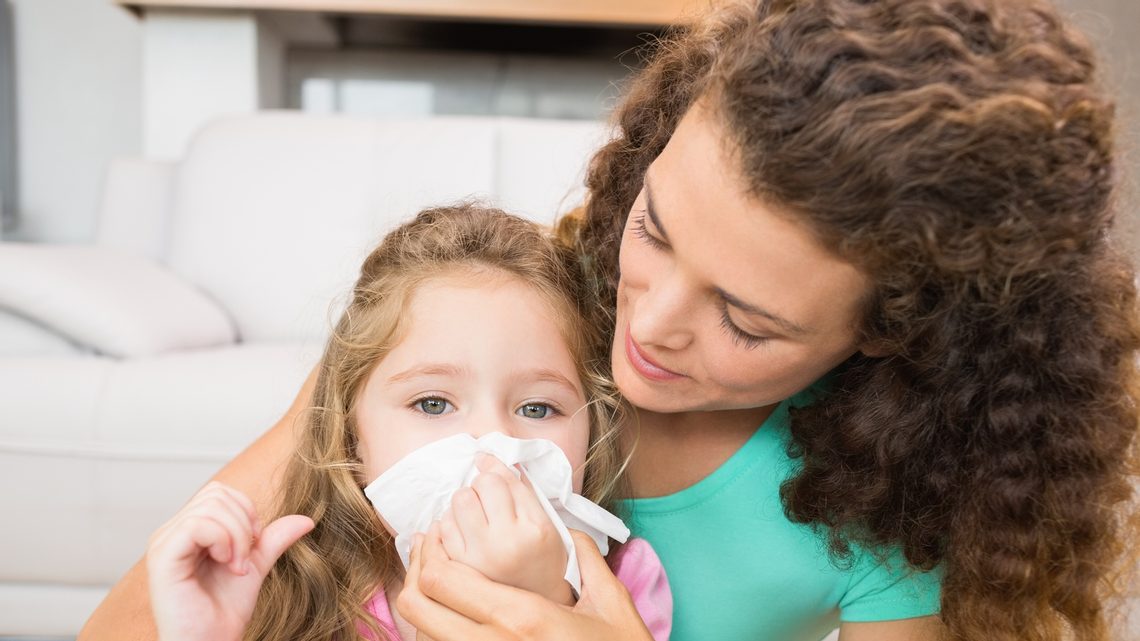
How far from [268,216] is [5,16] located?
2.59 metres

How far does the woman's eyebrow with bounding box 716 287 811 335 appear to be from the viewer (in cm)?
83

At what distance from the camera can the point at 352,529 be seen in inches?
42.1

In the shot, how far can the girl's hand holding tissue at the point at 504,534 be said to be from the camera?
838mm

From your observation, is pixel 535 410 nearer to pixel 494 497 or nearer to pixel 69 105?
pixel 494 497

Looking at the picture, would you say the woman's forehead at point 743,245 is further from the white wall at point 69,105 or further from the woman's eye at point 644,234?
the white wall at point 69,105

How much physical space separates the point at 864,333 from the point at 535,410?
37cm

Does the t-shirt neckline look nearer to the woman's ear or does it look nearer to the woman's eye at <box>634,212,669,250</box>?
the woman's ear

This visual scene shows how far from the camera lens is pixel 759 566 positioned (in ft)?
3.62

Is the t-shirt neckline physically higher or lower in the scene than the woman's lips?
lower

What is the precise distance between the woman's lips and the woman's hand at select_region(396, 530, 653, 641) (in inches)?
8.5

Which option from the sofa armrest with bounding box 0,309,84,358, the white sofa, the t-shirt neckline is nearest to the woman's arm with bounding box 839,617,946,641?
the t-shirt neckline

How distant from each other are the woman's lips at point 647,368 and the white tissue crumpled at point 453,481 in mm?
122

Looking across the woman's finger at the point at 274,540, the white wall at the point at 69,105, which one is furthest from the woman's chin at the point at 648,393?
the white wall at the point at 69,105

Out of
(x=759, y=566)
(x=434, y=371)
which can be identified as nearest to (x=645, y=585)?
(x=759, y=566)
